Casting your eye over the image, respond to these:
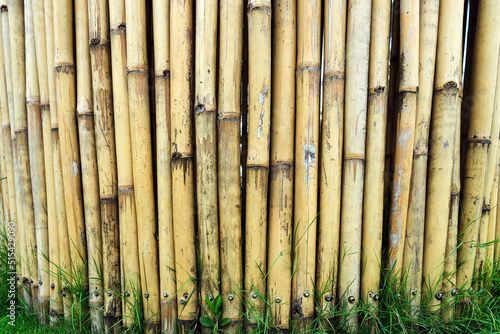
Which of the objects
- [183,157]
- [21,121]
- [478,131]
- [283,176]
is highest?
[21,121]

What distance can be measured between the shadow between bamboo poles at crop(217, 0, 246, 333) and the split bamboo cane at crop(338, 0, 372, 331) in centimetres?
56

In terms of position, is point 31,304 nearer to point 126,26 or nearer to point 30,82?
point 30,82

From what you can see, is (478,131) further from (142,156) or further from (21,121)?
(21,121)

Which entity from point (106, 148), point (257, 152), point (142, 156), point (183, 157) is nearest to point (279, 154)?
point (257, 152)

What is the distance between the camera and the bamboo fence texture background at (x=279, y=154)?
5.67ft

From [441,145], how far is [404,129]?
0.22m

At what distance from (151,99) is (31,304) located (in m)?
1.62

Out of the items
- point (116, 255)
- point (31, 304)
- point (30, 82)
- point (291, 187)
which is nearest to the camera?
point (291, 187)

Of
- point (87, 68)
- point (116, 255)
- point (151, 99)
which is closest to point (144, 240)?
point (116, 255)

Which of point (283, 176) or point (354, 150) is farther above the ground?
point (354, 150)

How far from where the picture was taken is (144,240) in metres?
1.82

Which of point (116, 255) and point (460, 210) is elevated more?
point (460, 210)

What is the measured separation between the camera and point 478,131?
183 centimetres

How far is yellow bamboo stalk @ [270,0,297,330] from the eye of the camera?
1731mm
